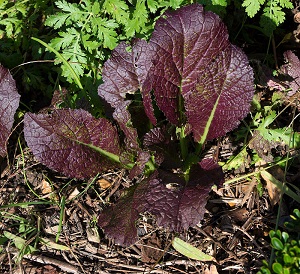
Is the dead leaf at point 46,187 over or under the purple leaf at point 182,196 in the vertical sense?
under

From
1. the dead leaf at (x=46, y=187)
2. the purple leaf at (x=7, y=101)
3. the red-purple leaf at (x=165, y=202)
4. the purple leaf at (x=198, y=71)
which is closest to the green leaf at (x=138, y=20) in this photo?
the purple leaf at (x=198, y=71)

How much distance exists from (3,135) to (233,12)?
1.55 metres

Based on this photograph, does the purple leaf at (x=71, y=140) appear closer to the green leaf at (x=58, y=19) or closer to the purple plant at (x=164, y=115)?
the purple plant at (x=164, y=115)

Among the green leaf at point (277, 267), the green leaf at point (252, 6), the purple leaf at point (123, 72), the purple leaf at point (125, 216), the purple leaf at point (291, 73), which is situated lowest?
the purple leaf at point (125, 216)

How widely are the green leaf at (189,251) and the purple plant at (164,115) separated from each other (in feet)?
0.87

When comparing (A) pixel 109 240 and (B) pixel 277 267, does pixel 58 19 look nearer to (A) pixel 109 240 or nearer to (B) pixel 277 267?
(A) pixel 109 240

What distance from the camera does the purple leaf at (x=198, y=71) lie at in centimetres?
240

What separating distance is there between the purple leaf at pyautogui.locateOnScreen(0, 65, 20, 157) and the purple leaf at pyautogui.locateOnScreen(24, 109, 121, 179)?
20 cm

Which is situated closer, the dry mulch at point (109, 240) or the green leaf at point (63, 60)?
the dry mulch at point (109, 240)

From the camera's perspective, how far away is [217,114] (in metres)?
2.51

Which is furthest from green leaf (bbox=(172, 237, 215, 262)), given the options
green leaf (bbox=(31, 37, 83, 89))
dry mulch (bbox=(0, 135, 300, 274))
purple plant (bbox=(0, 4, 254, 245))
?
green leaf (bbox=(31, 37, 83, 89))

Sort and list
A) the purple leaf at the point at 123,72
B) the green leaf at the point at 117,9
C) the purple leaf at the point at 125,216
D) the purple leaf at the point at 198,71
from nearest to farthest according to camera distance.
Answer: the purple leaf at the point at 125,216 → the purple leaf at the point at 198,71 → the purple leaf at the point at 123,72 → the green leaf at the point at 117,9

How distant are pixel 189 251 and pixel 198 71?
2.84 ft

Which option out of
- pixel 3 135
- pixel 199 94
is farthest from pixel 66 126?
pixel 199 94
